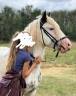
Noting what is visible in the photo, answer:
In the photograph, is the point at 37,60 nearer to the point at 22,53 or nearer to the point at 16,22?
the point at 22,53

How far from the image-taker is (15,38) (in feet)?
16.6

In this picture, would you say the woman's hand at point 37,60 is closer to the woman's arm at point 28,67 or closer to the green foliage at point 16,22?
the woman's arm at point 28,67

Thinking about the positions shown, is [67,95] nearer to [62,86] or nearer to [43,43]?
[62,86]

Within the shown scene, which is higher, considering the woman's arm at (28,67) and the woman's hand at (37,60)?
the woman's hand at (37,60)

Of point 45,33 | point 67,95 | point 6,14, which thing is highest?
point 6,14

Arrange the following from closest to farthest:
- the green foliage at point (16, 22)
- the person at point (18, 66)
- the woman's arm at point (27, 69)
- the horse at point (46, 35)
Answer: the person at point (18, 66) → the woman's arm at point (27, 69) → the horse at point (46, 35) → the green foliage at point (16, 22)

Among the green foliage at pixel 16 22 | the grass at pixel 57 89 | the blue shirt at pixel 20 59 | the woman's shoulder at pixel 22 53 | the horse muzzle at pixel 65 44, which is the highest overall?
the green foliage at pixel 16 22

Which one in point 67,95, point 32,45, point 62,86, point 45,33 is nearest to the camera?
point 32,45

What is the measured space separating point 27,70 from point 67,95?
4.53 meters

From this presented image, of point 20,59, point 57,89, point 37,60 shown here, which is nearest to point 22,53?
point 20,59

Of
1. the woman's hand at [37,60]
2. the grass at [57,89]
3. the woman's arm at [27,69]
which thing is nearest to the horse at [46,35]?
the woman's hand at [37,60]

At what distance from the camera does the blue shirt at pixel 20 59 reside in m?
4.87

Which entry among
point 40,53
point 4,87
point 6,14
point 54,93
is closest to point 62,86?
point 54,93

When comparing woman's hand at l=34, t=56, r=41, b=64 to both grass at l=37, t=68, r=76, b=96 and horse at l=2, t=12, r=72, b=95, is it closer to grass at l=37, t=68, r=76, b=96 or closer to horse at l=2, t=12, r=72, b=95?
horse at l=2, t=12, r=72, b=95
